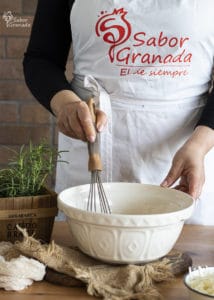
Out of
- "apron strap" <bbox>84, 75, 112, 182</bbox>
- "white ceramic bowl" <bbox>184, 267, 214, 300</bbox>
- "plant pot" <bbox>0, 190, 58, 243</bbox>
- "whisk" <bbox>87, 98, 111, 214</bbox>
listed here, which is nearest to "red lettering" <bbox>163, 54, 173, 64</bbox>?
"apron strap" <bbox>84, 75, 112, 182</bbox>

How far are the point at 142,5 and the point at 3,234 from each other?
0.50 metres

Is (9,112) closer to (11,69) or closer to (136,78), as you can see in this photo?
(11,69)

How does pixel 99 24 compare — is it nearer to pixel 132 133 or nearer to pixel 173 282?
pixel 132 133

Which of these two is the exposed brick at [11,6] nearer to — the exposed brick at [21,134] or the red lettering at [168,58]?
the exposed brick at [21,134]

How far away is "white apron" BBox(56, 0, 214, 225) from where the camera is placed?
1.09 meters

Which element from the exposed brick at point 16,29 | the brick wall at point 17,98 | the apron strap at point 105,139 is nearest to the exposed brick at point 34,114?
the brick wall at point 17,98

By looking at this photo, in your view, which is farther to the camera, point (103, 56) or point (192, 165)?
point (103, 56)

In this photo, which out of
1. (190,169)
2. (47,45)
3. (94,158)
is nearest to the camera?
(94,158)

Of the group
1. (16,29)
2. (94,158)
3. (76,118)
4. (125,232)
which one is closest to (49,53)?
(76,118)

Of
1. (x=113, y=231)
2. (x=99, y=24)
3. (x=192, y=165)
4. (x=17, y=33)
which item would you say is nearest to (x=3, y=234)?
(x=113, y=231)

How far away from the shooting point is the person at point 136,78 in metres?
1.09

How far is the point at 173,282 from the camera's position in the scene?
782 millimetres

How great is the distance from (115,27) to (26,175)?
35 centimetres

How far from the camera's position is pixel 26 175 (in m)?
0.92
